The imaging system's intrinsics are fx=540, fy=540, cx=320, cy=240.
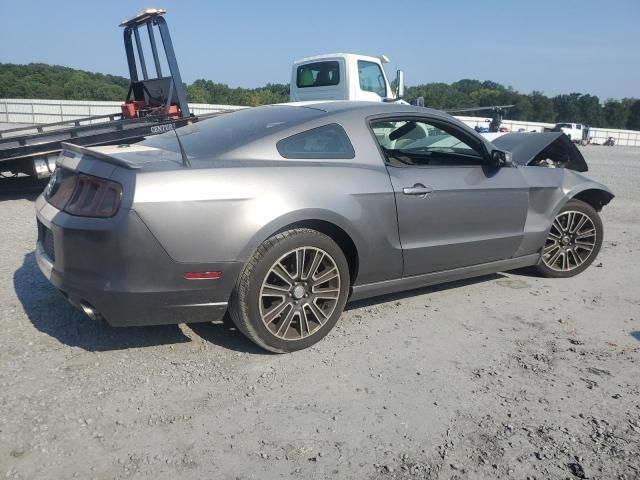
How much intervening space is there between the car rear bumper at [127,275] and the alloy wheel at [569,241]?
307cm

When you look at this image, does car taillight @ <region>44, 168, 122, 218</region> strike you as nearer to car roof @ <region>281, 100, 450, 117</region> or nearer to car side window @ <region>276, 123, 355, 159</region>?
car side window @ <region>276, 123, 355, 159</region>

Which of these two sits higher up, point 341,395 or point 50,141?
point 50,141

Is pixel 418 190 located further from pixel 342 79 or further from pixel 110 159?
pixel 342 79

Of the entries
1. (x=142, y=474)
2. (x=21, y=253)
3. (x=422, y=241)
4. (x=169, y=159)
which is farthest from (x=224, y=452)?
(x=21, y=253)

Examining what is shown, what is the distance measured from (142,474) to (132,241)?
1.14 meters

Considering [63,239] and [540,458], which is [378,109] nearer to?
[63,239]

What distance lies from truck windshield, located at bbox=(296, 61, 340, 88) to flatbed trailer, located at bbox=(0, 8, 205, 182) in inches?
122

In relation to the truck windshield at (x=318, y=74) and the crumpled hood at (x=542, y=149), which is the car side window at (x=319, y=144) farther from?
the truck windshield at (x=318, y=74)

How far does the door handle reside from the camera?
365 centimetres

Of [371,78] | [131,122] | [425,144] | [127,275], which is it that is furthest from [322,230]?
[371,78]

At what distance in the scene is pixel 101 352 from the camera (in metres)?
3.22

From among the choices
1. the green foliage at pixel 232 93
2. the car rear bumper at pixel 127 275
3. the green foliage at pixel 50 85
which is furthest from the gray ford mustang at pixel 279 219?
the green foliage at pixel 232 93

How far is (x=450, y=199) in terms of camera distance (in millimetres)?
3859

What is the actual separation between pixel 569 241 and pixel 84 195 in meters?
4.02
